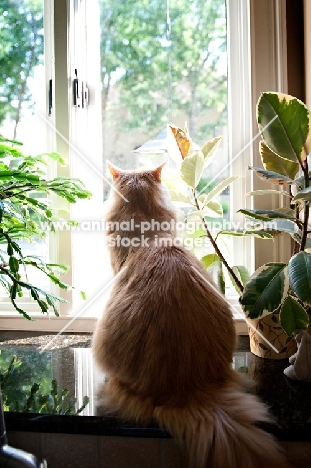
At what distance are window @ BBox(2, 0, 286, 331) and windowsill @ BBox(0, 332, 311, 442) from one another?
18 centimetres

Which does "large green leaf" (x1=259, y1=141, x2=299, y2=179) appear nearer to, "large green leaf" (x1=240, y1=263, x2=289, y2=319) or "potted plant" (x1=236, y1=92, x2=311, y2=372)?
"potted plant" (x1=236, y1=92, x2=311, y2=372)

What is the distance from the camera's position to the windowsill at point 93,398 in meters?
0.91

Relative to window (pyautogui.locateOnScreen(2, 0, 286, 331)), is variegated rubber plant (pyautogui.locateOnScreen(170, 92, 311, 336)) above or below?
below

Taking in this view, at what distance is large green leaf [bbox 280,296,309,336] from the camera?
1.04 metres

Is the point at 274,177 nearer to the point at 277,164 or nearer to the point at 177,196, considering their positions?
the point at 277,164

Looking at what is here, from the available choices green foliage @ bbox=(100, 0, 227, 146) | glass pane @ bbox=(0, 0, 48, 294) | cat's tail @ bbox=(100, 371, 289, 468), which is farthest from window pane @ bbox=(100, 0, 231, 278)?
cat's tail @ bbox=(100, 371, 289, 468)

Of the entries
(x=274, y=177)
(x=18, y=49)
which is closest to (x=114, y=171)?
(x=274, y=177)

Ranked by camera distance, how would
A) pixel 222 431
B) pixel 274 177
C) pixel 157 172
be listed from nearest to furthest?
pixel 222 431
pixel 274 177
pixel 157 172

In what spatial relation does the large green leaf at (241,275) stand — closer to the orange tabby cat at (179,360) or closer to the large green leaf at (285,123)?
the orange tabby cat at (179,360)

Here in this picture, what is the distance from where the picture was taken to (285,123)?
1.04 meters

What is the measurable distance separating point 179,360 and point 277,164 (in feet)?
1.76

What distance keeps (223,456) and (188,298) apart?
31cm

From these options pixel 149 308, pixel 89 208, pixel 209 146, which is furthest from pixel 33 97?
pixel 149 308

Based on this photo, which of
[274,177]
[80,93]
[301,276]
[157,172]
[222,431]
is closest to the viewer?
[222,431]
